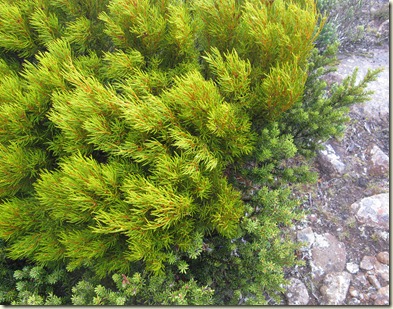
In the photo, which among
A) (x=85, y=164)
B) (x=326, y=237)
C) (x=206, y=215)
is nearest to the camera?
(x=85, y=164)

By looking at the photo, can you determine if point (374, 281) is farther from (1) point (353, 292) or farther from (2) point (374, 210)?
(2) point (374, 210)

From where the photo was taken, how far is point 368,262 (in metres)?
2.38

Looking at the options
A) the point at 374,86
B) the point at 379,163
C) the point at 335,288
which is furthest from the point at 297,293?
the point at 374,86

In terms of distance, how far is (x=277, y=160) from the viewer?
7.50 feet

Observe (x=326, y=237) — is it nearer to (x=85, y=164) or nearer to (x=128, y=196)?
(x=128, y=196)

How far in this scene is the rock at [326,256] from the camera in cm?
238

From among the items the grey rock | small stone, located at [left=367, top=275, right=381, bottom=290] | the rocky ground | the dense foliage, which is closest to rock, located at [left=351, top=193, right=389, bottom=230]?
the rocky ground

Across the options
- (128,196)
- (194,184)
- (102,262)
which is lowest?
(102,262)

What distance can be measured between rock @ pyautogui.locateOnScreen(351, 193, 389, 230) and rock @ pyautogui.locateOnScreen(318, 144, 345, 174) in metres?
0.37

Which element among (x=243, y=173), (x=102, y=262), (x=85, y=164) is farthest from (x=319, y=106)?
(x=102, y=262)

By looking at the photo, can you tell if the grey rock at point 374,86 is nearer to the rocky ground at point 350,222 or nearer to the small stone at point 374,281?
the rocky ground at point 350,222

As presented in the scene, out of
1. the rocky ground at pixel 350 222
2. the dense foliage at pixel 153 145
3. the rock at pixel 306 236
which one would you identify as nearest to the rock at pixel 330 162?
the rocky ground at pixel 350 222

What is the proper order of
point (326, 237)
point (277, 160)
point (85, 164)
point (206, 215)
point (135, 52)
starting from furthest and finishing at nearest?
point (326, 237)
point (277, 160)
point (135, 52)
point (206, 215)
point (85, 164)

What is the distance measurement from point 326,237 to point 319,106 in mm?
1157
